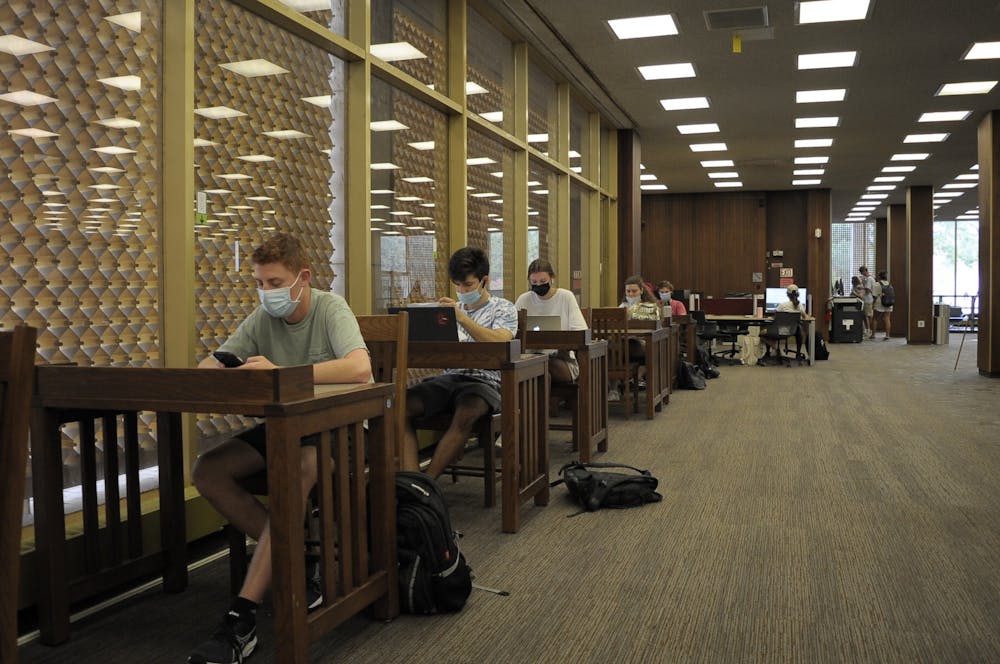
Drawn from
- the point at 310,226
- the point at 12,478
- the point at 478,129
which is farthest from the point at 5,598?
the point at 478,129

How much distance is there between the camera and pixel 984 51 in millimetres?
7586

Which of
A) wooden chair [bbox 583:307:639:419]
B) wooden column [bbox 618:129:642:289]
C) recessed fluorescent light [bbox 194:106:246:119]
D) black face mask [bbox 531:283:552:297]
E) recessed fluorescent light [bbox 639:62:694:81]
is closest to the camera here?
recessed fluorescent light [bbox 194:106:246:119]

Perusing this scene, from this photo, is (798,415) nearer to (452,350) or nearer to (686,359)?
(686,359)

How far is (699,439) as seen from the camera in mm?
5730

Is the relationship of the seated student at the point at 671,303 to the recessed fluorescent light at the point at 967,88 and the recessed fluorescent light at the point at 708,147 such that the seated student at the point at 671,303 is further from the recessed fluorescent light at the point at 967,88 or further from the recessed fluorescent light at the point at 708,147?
the recessed fluorescent light at the point at 967,88

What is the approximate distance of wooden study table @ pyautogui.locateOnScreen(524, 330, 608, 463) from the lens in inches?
185

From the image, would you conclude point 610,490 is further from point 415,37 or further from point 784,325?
point 784,325

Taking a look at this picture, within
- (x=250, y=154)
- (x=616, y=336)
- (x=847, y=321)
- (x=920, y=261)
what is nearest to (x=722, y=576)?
(x=250, y=154)

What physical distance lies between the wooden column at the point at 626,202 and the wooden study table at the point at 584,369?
6393 mm

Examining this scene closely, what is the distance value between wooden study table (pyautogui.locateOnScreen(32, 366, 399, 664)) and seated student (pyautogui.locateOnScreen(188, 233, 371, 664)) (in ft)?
0.48

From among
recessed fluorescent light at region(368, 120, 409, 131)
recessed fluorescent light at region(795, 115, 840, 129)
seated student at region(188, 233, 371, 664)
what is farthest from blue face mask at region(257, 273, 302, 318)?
recessed fluorescent light at region(795, 115, 840, 129)

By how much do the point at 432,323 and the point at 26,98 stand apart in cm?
168

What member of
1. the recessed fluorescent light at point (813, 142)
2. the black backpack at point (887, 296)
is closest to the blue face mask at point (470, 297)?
the recessed fluorescent light at point (813, 142)

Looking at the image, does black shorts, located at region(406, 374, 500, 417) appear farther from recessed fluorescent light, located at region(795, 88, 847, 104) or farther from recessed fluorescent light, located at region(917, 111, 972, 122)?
recessed fluorescent light, located at region(917, 111, 972, 122)
